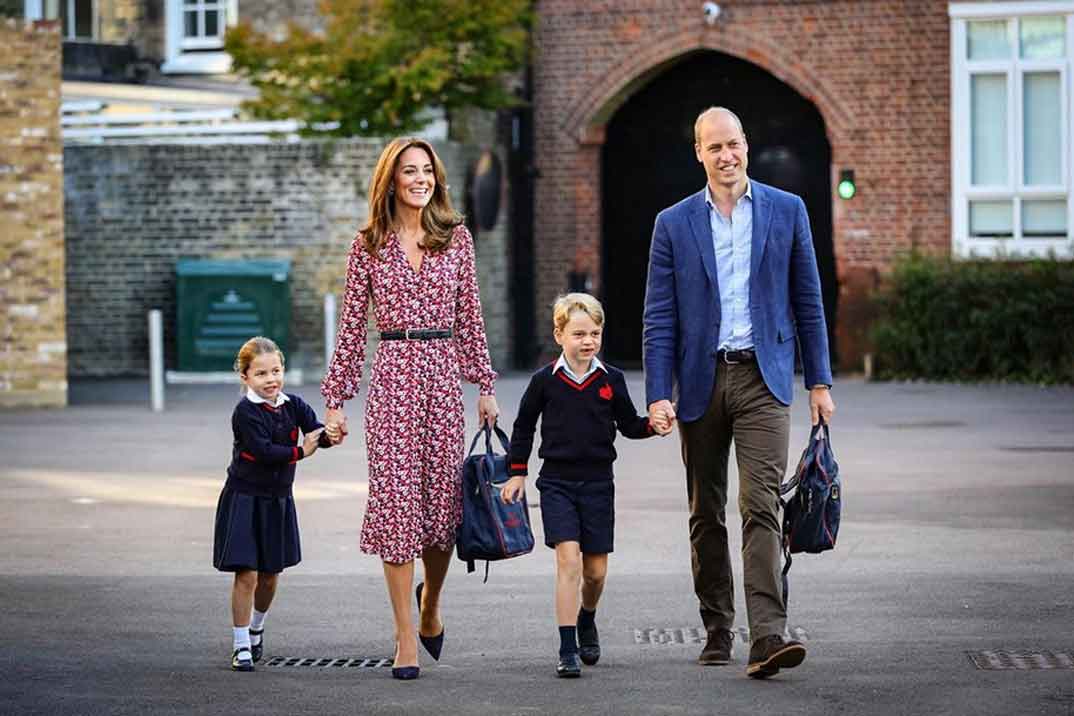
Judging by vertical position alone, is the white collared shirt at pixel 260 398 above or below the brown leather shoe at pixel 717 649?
above

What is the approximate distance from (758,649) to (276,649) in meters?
2.00

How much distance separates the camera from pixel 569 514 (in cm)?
796

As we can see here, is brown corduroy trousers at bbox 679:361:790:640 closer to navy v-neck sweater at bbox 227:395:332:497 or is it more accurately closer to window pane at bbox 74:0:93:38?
navy v-neck sweater at bbox 227:395:332:497

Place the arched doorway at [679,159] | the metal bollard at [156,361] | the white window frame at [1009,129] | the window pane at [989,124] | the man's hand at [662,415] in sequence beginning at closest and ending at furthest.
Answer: the man's hand at [662,415] → the metal bollard at [156,361] → the white window frame at [1009,129] → the window pane at [989,124] → the arched doorway at [679,159]

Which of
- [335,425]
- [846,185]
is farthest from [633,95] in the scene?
[335,425]

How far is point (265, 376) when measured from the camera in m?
8.16

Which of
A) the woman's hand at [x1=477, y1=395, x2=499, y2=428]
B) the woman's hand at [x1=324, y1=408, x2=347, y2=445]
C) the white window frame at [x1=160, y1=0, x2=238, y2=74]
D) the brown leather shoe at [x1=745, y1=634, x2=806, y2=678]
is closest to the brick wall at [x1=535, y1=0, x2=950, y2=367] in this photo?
the white window frame at [x1=160, y1=0, x2=238, y2=74]

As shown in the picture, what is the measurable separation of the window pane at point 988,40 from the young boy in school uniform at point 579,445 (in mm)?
17499

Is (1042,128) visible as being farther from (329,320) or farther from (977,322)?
(329,320)

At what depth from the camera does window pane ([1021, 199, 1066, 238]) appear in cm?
2458

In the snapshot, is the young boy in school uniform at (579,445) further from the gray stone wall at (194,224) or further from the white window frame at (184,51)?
the white window frame at (184,51)

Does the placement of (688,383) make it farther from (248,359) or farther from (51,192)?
(51,192)

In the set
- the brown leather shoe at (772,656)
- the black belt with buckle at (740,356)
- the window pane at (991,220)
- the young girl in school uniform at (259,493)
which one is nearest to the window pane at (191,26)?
the window pane at (991,220)

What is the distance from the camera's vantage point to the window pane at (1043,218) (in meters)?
24.6
